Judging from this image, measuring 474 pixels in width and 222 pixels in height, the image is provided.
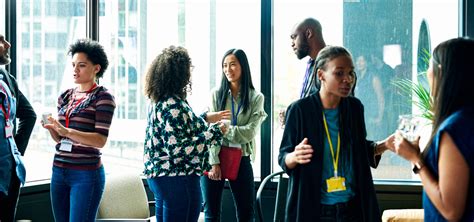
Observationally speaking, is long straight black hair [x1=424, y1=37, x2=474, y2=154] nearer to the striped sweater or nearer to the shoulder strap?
the striped sweater

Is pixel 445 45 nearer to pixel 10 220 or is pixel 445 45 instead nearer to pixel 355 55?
pixel 10 220

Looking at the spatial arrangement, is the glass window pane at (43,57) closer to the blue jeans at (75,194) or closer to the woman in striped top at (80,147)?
the woman in striped top at (80,147)

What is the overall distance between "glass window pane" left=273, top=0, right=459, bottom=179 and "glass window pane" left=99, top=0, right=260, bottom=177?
603 mm

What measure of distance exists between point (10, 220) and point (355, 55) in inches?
121

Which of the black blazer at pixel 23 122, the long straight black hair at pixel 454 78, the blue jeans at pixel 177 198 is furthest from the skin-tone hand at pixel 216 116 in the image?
the long straight black hair at pixel 454 78

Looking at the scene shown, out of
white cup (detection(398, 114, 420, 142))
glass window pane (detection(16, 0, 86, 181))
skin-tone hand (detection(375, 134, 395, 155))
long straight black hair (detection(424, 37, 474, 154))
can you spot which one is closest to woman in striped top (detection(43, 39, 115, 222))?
glass window pane (detection(16, 0, 86, 181))

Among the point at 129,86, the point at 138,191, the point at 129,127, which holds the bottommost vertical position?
the point at 138,191

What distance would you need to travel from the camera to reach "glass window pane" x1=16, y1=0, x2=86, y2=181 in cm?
487

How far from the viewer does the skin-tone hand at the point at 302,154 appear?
268 centimetres

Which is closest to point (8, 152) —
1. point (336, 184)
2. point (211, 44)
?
point (336, 184)

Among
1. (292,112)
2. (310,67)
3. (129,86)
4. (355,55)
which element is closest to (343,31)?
(355,55)

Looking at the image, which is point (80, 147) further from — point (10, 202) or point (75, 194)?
point (10, 202)

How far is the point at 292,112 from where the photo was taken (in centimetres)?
287

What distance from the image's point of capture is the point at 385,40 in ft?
17.1
